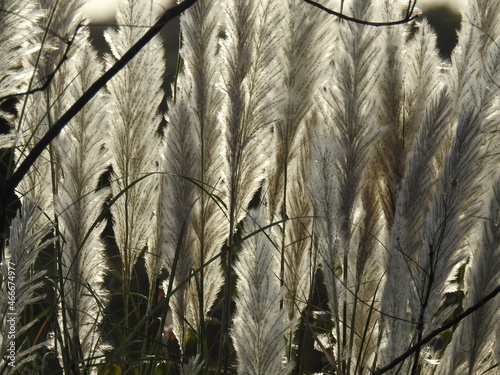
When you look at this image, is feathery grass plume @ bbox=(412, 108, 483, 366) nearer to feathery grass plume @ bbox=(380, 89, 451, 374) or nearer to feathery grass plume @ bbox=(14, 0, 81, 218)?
feathery grass plume @ bbox=(380, 89, 451, 374)

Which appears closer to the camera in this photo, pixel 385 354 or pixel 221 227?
pixel 385 354

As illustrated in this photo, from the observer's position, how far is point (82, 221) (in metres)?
2.69

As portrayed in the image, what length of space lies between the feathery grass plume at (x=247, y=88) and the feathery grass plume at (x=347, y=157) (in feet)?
0.70

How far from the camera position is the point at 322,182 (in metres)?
2.40

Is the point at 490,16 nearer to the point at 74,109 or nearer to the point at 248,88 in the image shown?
the point at 248,88

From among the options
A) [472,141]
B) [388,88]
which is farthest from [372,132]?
[472,141]

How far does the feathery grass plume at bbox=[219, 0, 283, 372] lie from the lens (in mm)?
2701

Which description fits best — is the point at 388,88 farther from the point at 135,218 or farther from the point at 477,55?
the point at 135,218

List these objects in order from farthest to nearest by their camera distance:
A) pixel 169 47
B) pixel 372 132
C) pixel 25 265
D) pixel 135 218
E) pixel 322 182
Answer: pixel 169 47
pixel 135 218
pixel 372 132
pixel 322 182
pixel 25 265

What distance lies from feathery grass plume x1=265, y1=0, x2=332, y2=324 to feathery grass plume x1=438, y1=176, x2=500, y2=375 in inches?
24.0

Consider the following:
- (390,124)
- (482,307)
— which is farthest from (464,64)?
(482,307)

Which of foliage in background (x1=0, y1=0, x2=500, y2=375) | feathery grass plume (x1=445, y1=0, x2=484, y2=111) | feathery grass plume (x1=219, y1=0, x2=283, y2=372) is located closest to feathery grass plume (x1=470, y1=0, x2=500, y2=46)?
foliage in background (x1=0, y1=0, x2=500, y2=375)

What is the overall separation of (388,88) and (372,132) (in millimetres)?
264

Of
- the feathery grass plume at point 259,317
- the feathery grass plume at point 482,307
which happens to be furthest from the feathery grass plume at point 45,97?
the feathery grass plume at point 482,307
